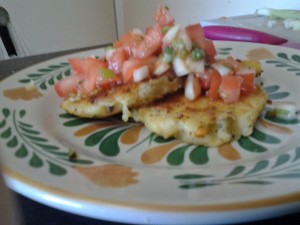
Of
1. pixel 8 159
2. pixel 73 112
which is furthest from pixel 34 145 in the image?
pixel 73 112

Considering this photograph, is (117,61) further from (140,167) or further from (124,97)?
(140,167)

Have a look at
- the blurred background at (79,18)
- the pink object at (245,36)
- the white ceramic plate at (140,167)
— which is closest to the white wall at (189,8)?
the blurred background at (79,18)

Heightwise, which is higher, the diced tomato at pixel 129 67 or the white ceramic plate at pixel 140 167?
the diced tomato at pixel 129 67

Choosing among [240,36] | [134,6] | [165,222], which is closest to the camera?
[165,222]

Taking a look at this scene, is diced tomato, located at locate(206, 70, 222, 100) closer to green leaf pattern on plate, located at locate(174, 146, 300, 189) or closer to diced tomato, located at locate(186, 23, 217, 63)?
diced tomato, located at locate(186, 23, 217, 63)

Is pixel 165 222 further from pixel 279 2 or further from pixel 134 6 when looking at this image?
pixel 134 6

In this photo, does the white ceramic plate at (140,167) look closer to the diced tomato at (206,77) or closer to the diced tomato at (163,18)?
the diced tomato at (206,77)

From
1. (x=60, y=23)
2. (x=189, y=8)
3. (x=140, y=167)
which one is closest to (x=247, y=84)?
(x=140, y=167)
